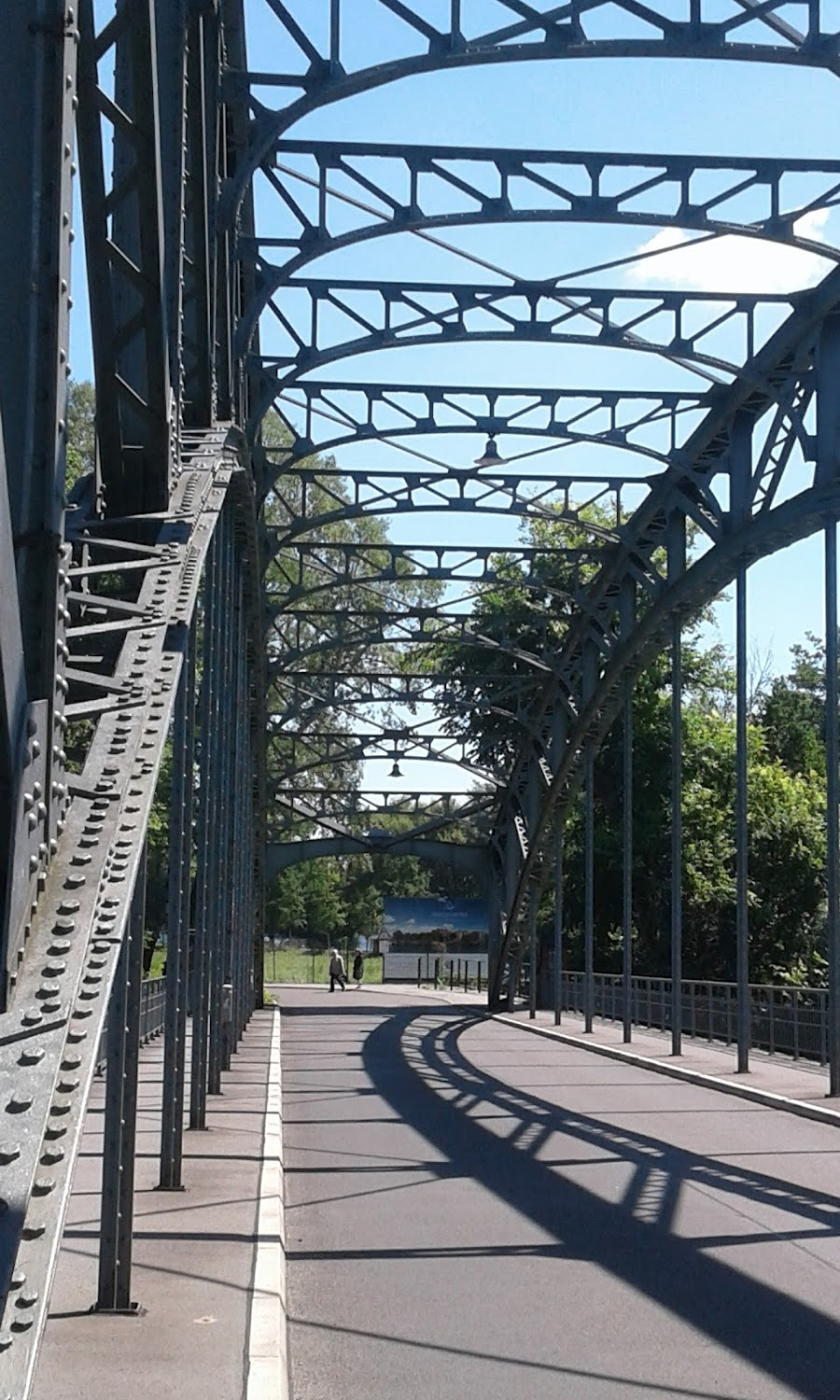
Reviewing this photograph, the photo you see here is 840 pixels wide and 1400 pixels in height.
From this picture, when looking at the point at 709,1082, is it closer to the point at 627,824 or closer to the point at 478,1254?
the point at 627,824

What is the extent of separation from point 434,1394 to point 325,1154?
7.74m

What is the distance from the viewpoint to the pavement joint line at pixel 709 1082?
17641 millimetres

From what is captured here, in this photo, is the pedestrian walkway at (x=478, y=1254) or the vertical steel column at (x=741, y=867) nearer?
the pedestrian walkway at (x=478, y=1254)

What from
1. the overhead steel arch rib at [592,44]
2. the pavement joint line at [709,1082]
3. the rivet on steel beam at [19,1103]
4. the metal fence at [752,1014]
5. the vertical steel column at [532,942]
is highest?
the overhead steel arch rib at [592,44]

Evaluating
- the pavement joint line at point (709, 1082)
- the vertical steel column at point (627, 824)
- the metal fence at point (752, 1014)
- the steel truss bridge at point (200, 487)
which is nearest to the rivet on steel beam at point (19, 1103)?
the steel truss bridge at point (200, 487)

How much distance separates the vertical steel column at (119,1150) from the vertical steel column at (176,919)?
9.56ft

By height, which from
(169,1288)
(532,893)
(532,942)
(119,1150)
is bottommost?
(169,1288)

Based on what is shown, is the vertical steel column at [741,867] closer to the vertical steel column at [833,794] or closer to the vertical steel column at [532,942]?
the vertical steel column at [833,794]

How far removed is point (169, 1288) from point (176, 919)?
9.79 ft

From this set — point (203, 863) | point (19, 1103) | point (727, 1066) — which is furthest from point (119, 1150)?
point (727, 1066)

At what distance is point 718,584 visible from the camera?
83.3ft

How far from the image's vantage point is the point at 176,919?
34.8 ft

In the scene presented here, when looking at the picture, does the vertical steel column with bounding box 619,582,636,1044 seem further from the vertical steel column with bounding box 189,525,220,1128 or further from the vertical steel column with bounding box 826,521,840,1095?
the vertical steel column with bounding box 189,525,220,1128

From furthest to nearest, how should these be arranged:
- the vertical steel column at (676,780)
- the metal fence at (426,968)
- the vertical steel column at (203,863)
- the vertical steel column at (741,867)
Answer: the metal fence at (426,968), the vertical steel column at (676,780), the vertical steel column at (741,867), the vertical steel column at (203,863)
